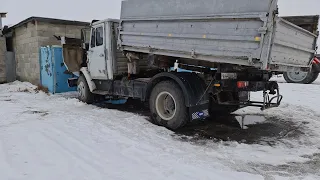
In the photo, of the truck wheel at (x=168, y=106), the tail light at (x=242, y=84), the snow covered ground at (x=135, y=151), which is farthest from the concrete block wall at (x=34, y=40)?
the tail light at (x=242, y=84)

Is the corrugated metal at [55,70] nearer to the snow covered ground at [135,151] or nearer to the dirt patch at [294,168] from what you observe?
the snow covered ground at [135,151]

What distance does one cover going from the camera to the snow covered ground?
3.39m

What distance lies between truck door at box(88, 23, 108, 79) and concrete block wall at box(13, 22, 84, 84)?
5150mm

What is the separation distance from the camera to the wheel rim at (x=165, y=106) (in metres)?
5.80

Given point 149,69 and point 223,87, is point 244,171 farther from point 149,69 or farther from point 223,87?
point 149,69

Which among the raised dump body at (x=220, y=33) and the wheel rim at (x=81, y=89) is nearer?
the raised dump body at (x=220, y=33)

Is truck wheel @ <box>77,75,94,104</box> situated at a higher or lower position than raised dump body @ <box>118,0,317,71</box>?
lower

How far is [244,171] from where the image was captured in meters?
3.54

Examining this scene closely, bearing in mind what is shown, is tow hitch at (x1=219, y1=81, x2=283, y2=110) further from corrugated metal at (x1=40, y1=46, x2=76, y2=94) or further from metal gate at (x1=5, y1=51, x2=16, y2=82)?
metal gate at (x1=5, y1=51, x2=16, y2=82)

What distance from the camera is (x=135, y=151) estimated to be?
13.6 feet

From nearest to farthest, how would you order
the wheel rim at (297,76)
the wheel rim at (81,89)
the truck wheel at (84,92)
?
the truck wheel at (84,92) → the wheel rim at (81,89) → the wheel rim at (297,76)

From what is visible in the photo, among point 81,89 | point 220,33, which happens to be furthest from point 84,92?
point 220,33

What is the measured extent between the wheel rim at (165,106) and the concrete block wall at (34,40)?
8.59 m

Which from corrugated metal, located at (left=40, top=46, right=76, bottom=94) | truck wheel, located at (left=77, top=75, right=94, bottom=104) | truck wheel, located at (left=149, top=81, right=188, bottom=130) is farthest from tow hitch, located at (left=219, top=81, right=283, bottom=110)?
corrugated metal, located at (left=40, top=46, right=76, bottom=94)
